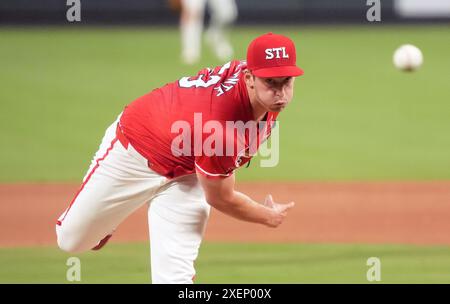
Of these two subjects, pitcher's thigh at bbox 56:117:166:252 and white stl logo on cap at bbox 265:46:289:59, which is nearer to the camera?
white stl logo on cap at bbox 265:46:289:59

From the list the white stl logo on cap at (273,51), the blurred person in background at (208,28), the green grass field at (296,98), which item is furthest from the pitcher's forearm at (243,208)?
the blurred person in background at (208,28)

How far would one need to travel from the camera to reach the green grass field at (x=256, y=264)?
814cm

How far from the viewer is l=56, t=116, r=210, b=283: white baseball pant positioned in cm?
617

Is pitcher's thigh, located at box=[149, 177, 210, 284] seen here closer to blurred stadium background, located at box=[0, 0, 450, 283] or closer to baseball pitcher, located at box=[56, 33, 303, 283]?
baseball pitcher, located at box=[56, 33, 303, 283]

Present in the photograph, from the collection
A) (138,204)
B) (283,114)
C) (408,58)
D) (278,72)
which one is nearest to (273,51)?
(278,72)

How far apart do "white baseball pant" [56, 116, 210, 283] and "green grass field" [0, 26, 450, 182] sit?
6.62m

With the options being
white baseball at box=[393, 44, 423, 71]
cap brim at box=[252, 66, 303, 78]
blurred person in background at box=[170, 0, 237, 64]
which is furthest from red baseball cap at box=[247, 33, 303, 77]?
blurred person in background at box=[170, 0, 237, 64]

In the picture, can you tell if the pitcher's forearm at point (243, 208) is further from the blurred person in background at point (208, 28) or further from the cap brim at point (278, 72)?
the blurred person in background at point (208, 28)

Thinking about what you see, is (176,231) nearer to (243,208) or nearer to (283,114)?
(243,208)

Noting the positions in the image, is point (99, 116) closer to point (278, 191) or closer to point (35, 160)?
point (35, 160)

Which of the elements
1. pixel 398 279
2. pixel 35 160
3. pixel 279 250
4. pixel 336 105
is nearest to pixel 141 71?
pixel 336 105

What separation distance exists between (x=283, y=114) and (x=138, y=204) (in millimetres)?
10745

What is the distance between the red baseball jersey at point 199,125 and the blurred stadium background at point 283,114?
2140 millimetres

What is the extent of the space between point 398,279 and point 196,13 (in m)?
13.2
